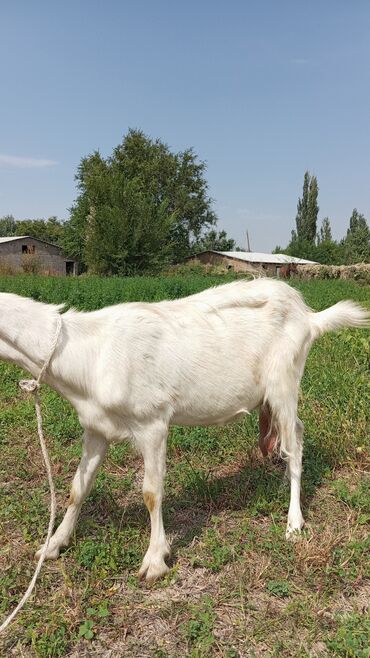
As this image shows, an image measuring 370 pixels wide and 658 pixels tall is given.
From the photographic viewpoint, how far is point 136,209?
107 ft

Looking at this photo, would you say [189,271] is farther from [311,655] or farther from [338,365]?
[311,655]

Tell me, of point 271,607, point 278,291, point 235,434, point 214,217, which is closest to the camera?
point 271,607

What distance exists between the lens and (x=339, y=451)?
4.22 metres

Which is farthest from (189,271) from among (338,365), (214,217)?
(338,365)

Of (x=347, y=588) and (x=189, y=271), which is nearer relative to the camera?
(x=347, y=588)

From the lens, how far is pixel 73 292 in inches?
643

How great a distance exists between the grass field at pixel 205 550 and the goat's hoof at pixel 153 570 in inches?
2.4

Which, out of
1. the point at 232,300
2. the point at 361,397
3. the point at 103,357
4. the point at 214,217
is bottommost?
the point at 361,397

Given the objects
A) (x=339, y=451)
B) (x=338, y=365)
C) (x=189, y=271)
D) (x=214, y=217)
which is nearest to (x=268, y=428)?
(x=339, y=451)

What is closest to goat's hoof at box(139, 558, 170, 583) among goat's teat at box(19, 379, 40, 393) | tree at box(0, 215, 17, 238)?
goat's teat at box(19, 379, 40, 393)

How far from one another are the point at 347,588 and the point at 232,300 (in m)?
1.73

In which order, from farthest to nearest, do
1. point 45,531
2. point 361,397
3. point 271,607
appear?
point 361,397 < point 45,531 < point 271,607

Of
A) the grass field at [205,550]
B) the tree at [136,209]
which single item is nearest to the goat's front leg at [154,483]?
the grass field at [205,550]

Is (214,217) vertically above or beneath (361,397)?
above
